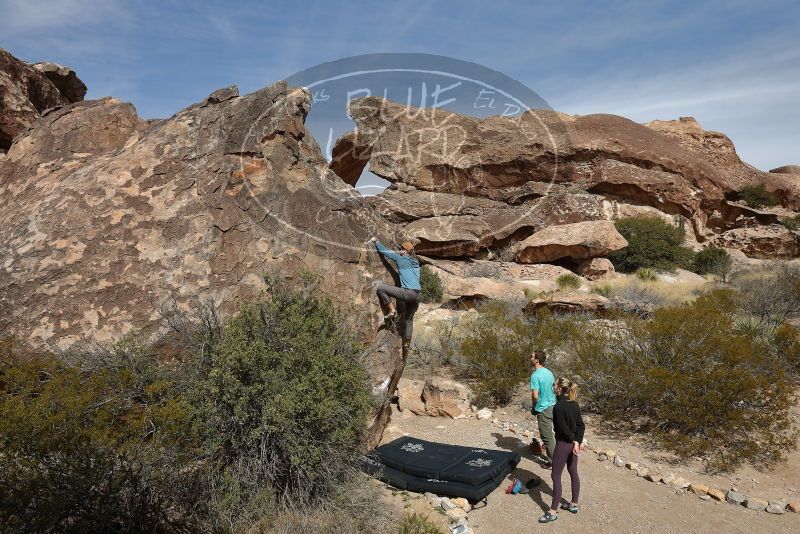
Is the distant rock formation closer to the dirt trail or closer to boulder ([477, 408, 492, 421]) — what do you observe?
boulder ([477, 408, 492, 421])

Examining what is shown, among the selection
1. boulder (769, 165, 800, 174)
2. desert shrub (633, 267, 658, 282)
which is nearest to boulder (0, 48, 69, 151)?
desert shrub (633, 267, 658, 282)

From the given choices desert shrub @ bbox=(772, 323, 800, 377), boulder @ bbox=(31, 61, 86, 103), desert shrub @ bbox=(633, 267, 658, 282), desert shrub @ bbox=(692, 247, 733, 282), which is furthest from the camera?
desert shrub @ bbox=(692, 247, 733, 282)

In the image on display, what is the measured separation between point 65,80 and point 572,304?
13.0 metres

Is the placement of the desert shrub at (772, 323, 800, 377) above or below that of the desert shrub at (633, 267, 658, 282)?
below

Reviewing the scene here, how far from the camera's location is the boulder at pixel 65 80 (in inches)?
482

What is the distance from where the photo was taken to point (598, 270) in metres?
17.3

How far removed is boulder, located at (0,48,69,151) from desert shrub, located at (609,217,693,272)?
17.0 meters

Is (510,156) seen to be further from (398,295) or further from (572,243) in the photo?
(398,295)

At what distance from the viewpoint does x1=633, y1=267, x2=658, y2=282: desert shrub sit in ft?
55.3

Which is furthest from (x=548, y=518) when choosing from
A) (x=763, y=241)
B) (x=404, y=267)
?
(x=763, y=241)

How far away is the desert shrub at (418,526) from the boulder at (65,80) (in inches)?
513

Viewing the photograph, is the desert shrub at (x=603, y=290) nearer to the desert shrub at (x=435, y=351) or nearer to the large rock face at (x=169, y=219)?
the desert shrub at (x=435, y=351)

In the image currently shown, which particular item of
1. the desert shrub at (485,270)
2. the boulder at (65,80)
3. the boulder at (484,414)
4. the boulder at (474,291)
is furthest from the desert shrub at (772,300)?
the boulder at (65,80)

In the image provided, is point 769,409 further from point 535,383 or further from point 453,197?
point 453,197
